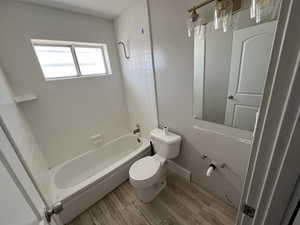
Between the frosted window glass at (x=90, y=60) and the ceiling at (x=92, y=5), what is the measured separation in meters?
0.51

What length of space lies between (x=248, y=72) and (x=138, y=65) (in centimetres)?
138

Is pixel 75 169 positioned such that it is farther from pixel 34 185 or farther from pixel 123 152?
pixel 34 185

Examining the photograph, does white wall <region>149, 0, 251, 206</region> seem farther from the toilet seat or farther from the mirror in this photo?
the toilet seat

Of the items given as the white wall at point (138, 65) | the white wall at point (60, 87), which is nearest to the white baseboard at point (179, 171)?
the white wall at point (138, 65)

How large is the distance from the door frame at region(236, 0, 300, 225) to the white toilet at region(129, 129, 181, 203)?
109 cm

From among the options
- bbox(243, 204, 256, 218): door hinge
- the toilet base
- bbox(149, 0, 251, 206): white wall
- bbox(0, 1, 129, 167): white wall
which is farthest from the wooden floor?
bbox(243, 204, 256, 218): door hinge

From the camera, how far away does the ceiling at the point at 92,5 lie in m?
1.51

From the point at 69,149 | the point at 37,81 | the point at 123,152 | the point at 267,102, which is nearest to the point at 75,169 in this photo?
the point at 69,149

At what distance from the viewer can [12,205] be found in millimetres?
412

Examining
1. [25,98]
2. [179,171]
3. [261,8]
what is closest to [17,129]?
[25,98]

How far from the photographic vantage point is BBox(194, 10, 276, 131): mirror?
94cm

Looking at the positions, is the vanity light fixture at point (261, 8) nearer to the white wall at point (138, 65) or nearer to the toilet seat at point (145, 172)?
the white wall at point (138, 65)

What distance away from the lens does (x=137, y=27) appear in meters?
1.73

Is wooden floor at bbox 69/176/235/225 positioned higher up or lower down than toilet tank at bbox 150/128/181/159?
lower down
